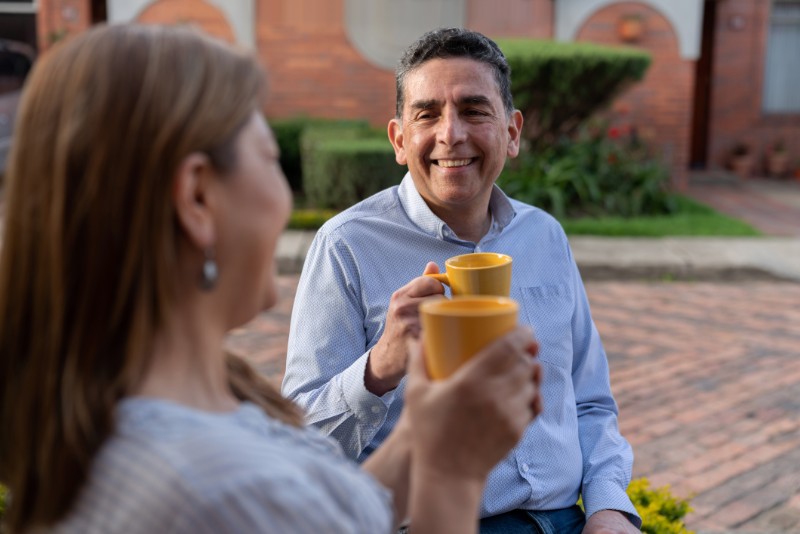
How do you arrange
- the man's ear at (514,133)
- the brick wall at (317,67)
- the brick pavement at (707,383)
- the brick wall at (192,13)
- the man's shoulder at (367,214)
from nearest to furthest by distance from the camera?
the man's shoulder at (367,214), the man's ear at (514,133), the brick pavement at (707,383), the brick wall at (192,13), the brick wall at (317,67)

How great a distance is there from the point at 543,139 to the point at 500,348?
978 cm

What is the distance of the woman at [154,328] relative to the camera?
1.11 meters

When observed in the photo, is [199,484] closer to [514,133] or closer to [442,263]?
[442,263]

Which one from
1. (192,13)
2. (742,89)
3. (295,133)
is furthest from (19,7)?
(742,89)

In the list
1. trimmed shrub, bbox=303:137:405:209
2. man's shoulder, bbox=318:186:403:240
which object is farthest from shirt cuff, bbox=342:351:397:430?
trimmed shrub, bbox=303:137:405:209

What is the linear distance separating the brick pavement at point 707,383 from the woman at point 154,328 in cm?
277

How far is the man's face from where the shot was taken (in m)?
2.42

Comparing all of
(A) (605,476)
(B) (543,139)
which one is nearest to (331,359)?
(A) (605,476)

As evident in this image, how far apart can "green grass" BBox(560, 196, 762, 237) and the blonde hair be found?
827 centimetres

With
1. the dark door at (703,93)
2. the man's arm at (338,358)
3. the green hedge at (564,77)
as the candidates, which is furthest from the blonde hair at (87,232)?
the dark door at (703,93)

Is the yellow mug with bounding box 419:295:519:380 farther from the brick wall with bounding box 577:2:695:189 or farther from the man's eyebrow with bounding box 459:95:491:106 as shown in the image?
the brick wall with bounding box 577:2:695:189

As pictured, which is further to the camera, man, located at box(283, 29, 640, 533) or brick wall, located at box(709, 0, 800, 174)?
brick wall, located at box(709, 0, 800, 174)

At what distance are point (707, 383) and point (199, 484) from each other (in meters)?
4.80

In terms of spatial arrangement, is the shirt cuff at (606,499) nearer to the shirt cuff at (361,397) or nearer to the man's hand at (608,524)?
the man's hand at (608,524)
